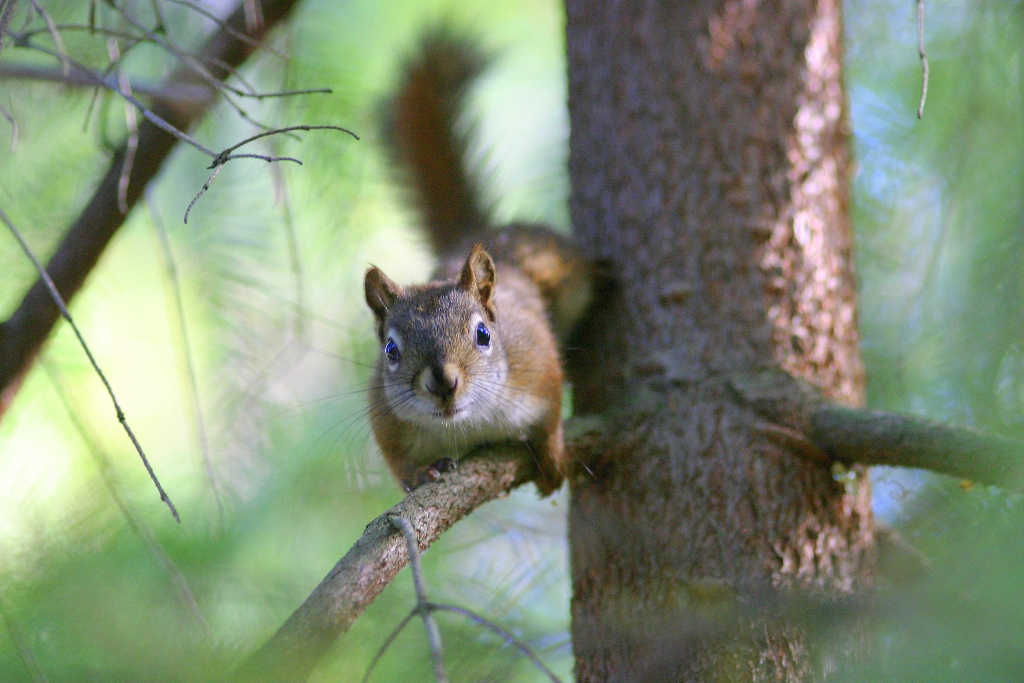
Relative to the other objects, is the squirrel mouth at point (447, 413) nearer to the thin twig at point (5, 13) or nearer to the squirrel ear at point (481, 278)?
the squirrel ear at point (481, 278)

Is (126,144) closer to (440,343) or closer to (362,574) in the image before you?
(440,343)

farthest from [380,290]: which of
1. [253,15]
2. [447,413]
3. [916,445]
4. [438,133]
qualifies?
[916,445]

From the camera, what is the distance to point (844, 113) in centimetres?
186

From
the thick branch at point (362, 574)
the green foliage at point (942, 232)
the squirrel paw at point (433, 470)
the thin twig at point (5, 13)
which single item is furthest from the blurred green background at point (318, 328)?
the thin twig at point (5, 13)

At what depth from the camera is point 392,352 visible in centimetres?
176

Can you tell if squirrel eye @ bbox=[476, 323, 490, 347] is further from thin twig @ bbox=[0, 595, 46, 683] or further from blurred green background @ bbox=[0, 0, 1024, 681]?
thin twig @ bbox=[0, 595, 46, 683]

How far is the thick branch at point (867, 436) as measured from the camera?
1.29 meters

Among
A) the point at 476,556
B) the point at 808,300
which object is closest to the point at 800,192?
the point at 808,300

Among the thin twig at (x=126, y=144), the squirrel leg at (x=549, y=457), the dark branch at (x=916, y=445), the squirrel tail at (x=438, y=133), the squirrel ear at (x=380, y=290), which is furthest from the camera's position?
the squirrel tail at (x=438, y=133)

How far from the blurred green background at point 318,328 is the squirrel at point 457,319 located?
0.09 meters

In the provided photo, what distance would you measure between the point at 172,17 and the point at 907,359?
208 centimetres

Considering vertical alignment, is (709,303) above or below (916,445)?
above

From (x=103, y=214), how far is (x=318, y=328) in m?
0.62

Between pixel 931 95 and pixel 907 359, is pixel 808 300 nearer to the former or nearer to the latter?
pixel 907 359
